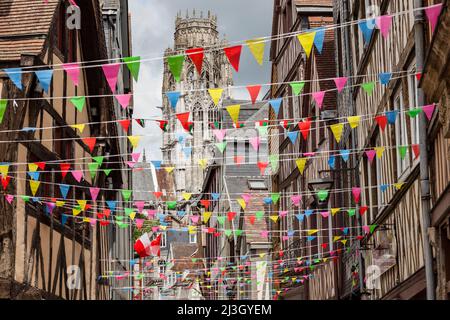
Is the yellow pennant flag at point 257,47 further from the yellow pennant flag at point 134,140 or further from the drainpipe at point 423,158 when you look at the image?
the yellow pennant flag at point 134,140

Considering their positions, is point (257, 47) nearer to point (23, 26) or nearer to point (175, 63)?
point (175, 63)

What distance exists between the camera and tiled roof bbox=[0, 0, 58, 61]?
12469mm

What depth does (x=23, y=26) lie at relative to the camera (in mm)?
12906

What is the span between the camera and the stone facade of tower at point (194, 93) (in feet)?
400

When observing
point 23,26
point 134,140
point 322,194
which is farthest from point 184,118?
point 322,194

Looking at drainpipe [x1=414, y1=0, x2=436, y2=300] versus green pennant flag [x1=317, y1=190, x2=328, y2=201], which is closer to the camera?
drainpipe [x1=414, y1=0, x2=436, y2=300]

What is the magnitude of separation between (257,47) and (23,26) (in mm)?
4883

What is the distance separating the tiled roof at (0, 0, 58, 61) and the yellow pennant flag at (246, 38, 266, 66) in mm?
4242

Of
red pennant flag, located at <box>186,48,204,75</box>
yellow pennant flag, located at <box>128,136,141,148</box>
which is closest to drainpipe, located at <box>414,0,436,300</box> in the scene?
red pennant flag, located at <box>186,48,204,75</box>

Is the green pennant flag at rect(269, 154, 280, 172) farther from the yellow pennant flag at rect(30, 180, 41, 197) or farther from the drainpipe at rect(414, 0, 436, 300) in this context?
the drainpipe at rect(414, 0, 436, 300)

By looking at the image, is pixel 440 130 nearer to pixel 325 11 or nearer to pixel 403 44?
pixel 403 44

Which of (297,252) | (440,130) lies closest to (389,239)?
(440,130)

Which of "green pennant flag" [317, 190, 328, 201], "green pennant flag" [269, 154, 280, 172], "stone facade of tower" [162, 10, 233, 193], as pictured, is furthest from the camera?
"stone facade of tower" [162, 10, 233, 193]
